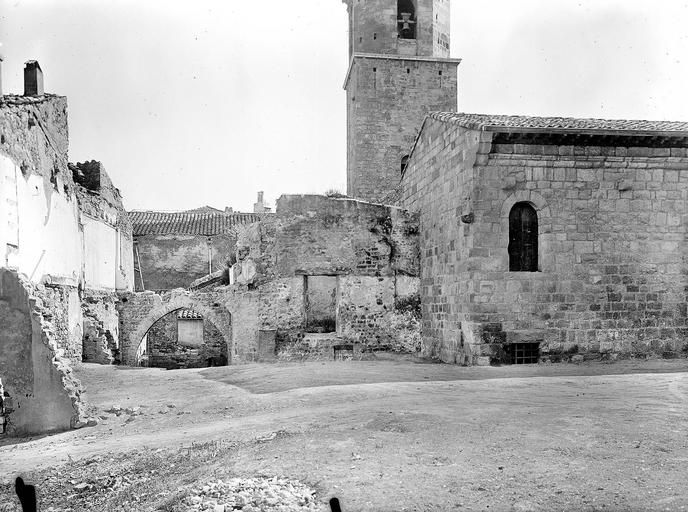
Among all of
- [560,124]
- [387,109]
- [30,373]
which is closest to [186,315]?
[387,109]

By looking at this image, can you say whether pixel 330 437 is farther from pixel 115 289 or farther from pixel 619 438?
pixel 115 289

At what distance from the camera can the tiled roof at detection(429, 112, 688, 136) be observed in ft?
37.3

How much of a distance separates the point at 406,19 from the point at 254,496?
21838 millimetres

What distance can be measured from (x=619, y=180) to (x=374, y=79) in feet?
41.6

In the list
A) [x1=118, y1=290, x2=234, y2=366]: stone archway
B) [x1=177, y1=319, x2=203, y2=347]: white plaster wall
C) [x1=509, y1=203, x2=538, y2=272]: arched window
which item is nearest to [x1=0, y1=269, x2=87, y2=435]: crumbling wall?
[x1=509, y1=203, x2=538, y2=272]: arched window

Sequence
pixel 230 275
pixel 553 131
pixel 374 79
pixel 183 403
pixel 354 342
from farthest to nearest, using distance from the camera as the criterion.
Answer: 1. pixel 374 79
2. pixel 230 275
3. pixel 354 342
4. pixel 553 131
5. pixel 183 403

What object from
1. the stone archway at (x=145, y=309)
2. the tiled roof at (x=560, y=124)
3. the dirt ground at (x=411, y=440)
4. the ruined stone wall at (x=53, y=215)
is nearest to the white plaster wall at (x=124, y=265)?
the ruined stone wall at (x=53, y=215)

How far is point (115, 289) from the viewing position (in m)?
18.2

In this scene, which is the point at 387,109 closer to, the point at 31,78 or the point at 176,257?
the point at 31,78

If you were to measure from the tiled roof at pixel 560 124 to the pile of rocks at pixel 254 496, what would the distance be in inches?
339

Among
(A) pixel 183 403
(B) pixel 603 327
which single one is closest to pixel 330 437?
(A) pixel 183 403

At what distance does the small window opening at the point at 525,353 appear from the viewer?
1156 centimetres

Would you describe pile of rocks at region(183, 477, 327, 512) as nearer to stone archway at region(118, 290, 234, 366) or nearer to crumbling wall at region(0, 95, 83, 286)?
crumbling wall at region(0, 95, 83, 286)

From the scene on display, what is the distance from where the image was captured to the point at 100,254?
16.8 metres
